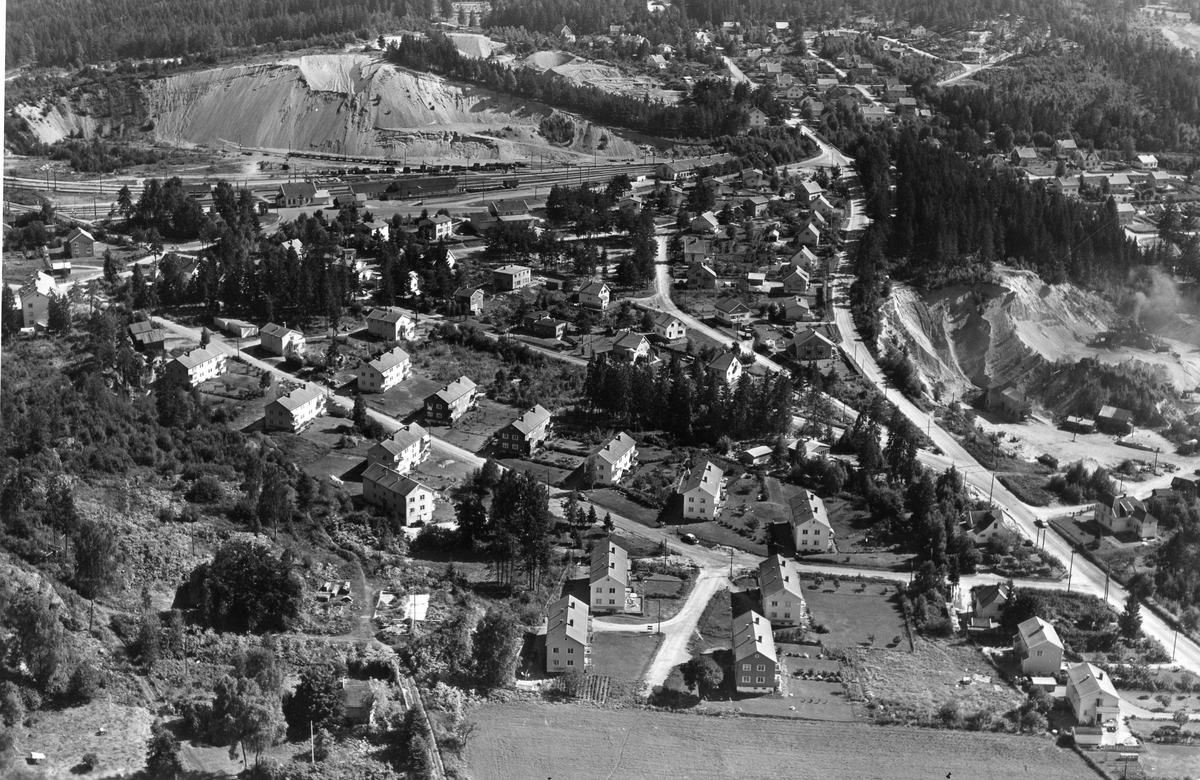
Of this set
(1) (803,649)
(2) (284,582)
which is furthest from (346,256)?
(1) (803,649)

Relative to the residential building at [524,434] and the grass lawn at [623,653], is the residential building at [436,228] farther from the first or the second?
the grass lawn at [623,653]

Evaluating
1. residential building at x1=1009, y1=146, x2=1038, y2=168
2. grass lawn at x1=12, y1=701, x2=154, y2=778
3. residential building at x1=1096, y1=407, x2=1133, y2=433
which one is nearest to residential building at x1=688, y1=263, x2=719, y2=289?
residential building at x1=1096, y1=407, x2=1133, y2=433

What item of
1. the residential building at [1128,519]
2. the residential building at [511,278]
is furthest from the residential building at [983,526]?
the residential building at [511,278]

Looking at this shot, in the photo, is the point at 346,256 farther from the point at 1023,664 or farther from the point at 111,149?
the point at 1023,664

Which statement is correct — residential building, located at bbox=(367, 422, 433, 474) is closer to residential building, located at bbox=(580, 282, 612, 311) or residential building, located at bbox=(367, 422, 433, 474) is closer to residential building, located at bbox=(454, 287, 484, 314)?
residential building, located at bbox=(454, 287, 484, 314)

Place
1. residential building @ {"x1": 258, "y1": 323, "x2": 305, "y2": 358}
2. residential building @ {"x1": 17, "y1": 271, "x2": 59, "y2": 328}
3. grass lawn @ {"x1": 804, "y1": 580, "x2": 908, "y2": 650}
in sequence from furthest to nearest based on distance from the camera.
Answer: residential building @ {"x1": 17, "y1": 271, "x2": 59, "y2": 328}, residential building @ {"x1": 258, "y1": 323, "x2": 305, "y2": 358}, grass lawn @ {"x1": 804, "y1": 580, "x2": 908, "y2": 650}
